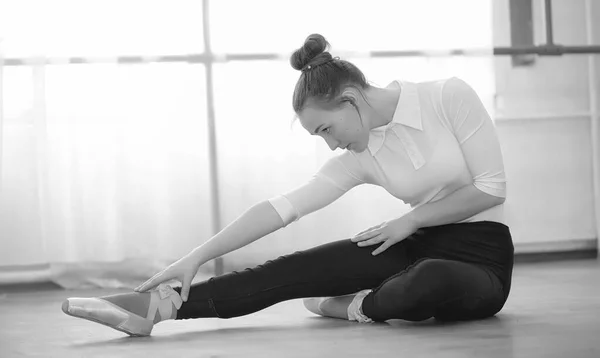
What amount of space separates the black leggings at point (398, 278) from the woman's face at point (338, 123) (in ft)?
0.91

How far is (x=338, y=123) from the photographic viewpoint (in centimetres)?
173

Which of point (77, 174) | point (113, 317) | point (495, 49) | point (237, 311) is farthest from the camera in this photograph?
point (495, 49)

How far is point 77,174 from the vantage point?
130 inches

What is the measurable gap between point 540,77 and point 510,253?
6.81ft

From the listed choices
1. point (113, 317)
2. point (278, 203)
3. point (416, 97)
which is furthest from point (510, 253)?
point (113, 317)

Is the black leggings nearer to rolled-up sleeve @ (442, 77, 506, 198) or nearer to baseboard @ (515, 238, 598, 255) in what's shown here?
rolled-up sleeve @ (442, 77, 506, 198)

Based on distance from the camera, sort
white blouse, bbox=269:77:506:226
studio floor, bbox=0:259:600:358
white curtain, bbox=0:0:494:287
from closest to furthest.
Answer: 1. studio floor, bbox=0:259:600:358
2. white blouse, bbox=269:77:506:226
3. white curtain, bbox=0:0:494:287

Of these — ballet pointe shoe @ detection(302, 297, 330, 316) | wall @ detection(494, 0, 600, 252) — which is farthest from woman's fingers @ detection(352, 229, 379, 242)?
wall @ detection(494, 0, 600, 252)

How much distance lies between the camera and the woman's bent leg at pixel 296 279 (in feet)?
5.84

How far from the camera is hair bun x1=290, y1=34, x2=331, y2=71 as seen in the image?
1.76 metres

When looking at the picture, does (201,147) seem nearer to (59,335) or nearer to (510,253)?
(59,335)

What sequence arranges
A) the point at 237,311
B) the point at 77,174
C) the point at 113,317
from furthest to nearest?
the point at 77,174 < the point at 237,311 < the point at 113,317

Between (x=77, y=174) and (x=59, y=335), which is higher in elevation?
(x=77, y=174)

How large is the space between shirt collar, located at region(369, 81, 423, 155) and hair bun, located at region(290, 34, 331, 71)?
20 cm
